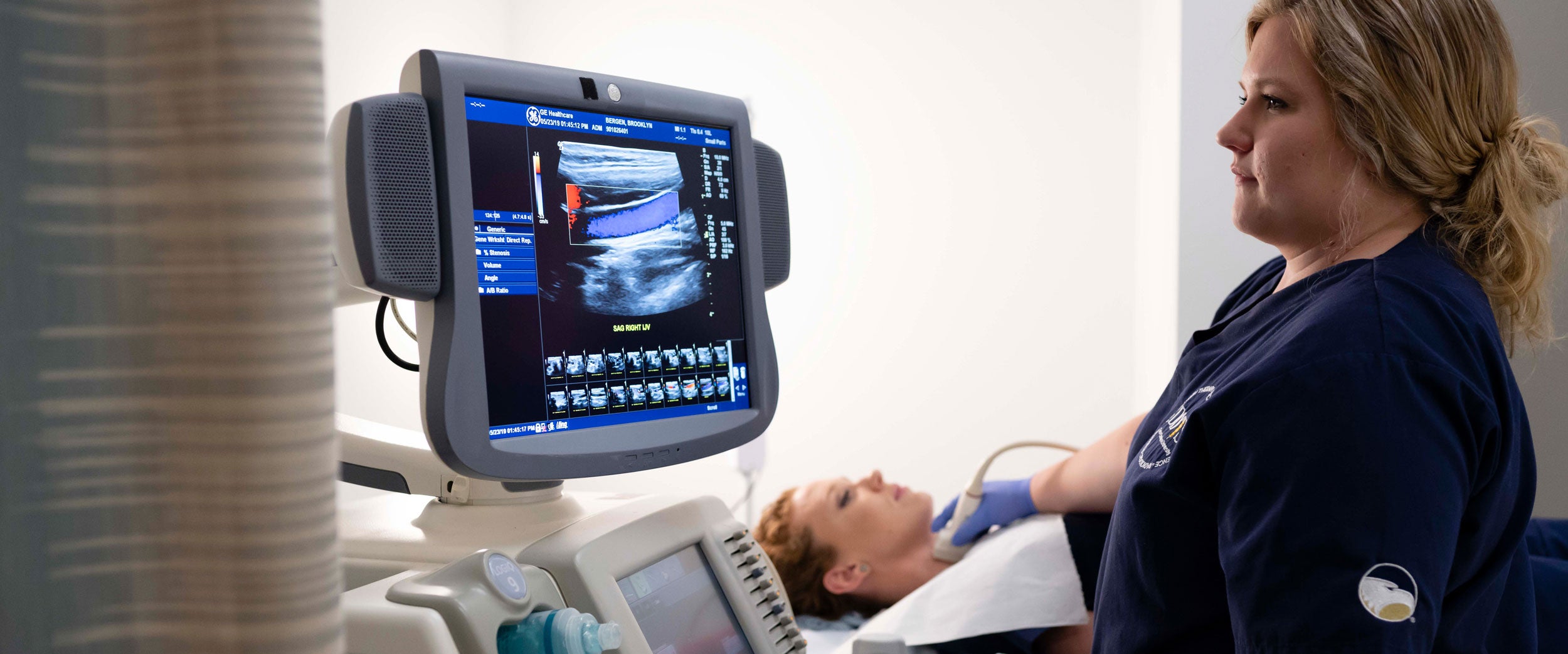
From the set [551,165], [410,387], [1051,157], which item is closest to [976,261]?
[1051,157]

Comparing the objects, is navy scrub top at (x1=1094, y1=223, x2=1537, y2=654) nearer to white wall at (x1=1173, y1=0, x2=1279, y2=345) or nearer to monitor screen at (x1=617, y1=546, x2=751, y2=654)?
monitor screen at (x1=617, y1=546, x2=751, y2=654)

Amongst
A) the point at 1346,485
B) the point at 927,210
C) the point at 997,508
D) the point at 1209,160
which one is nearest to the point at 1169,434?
the point at 1346,485

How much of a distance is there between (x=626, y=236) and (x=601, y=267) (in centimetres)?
4

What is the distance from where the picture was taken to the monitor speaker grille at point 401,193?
79 cm

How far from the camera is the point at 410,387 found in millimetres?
3021

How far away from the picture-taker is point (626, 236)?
96 centimetres

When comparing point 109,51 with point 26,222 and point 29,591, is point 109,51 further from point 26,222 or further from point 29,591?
point 29,591

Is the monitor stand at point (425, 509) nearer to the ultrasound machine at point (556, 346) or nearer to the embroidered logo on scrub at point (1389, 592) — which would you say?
the ultrasound machine at point (556, 346)

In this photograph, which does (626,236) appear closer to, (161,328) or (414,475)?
(414,475)

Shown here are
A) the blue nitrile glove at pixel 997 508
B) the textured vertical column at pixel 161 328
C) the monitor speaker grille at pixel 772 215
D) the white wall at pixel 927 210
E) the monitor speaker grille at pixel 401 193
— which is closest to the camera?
the textured vertical column at pixel 161 328

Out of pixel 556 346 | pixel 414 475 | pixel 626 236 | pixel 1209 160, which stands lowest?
pixel 414 475

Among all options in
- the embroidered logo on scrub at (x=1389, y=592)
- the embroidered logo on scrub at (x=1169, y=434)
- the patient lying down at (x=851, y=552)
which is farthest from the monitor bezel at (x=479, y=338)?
the patient lying down at (x=851, y=552)

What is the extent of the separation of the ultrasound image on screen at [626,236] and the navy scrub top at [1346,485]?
53 centimetres

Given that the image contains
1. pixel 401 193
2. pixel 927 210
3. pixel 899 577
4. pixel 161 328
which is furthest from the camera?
pixel 927 210
